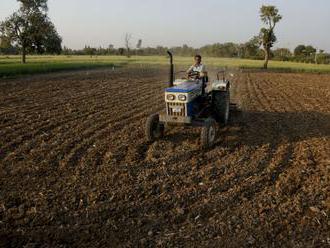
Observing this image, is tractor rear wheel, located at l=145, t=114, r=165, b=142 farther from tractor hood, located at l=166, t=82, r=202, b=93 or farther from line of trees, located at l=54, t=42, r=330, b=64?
line of trees, located at l=54, t=42, r=330, b=64

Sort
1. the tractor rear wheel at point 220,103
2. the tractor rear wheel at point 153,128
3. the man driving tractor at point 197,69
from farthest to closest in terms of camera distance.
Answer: the tractor rear wheel at point 220,103 → the man driving tractor at point 197,69 → the tractor rear wheel at point 153,128

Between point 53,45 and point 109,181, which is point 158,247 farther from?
point 53,45

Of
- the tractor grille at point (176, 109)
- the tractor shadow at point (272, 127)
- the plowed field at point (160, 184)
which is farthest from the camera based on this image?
the tractor shadow at point (272, 127)

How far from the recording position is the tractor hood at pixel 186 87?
24.8 feet

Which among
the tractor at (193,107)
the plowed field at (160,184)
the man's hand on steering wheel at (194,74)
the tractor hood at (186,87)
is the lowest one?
the plowed field at (160,184)

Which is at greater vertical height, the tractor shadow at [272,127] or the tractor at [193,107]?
the tractor at [193,107]

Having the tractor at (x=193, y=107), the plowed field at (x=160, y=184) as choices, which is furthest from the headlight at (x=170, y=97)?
the plowed field at (x=160, y=184)

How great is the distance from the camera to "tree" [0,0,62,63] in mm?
42906

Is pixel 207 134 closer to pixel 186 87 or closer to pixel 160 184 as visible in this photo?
pixel 186 87

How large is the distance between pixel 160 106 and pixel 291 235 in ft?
30.7

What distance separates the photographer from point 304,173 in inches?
255

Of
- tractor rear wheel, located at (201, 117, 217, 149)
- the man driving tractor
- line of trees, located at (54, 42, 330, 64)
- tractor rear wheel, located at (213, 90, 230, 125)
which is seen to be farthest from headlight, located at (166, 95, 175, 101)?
line of trees, located at (54, 42, 330, 64)

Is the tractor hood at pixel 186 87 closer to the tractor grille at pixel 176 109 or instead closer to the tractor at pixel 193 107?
the tractor at pixel 193 107

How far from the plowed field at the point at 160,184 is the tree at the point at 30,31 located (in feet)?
116
